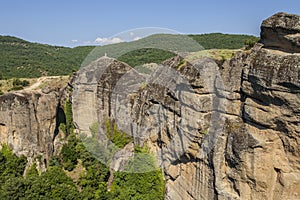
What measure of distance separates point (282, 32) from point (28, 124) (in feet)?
69.1

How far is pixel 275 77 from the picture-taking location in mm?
12922

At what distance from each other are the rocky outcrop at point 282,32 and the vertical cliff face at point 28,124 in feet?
65.0

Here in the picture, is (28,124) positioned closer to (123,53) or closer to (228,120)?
(228,120)

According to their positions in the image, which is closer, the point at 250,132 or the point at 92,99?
the point at 250,132

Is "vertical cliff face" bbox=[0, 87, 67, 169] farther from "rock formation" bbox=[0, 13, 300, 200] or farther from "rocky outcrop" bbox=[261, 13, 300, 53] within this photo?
"rocky outcrop" bbox=[261, 13, 300, 53]

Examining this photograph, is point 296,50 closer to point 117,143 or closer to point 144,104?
point 144,104

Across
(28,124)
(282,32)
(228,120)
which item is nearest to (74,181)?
(28,124)

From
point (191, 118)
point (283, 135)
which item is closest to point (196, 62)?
point (191, 118)

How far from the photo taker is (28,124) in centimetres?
2659

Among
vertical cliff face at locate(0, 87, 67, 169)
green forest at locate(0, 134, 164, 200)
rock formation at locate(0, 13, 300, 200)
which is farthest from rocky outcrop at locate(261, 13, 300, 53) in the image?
vertical cliff face at locate(0, 87, 67, 169)

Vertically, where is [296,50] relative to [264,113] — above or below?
above

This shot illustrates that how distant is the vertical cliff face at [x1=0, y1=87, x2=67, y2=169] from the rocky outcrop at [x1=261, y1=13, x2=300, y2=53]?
1981 centimetres

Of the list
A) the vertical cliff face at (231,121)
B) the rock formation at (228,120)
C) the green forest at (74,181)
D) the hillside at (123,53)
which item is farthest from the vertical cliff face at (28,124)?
the hillside at (123,53)

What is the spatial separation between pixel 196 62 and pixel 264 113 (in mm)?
4963
